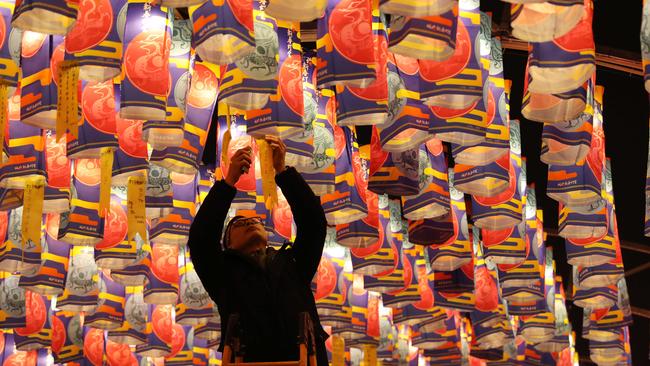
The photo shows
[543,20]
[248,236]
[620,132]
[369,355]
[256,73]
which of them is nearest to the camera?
[248,236]

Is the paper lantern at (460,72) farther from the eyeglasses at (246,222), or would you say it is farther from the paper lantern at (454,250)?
the paper lantern at (454,250)

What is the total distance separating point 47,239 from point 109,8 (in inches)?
113

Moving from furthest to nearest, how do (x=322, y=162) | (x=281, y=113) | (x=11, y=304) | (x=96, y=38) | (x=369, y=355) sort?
1. (x=369, y=355)
2. (x=11, y=304)
3. (x=322, y=162)
4. (x=281, y=113)
5. (x=96, y=38)

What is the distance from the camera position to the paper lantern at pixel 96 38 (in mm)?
6270

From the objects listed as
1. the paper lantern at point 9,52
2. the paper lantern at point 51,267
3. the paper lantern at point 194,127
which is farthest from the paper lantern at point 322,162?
the paper lantern at point 51,267

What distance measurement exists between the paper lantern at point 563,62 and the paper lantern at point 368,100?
0.88m

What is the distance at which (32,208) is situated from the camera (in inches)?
286

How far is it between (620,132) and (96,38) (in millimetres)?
6242

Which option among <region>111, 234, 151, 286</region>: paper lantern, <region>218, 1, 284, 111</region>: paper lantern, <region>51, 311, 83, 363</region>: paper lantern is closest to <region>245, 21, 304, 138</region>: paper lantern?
<region>218, 1, 284, 111</region>: paper lantern

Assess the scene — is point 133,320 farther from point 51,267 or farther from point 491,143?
point 491,143

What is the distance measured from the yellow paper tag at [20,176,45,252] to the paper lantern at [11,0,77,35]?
1.65 m

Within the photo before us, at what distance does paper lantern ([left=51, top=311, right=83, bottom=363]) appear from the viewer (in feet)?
33.1

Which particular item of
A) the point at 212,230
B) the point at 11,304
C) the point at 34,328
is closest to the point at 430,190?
the point at 212,230

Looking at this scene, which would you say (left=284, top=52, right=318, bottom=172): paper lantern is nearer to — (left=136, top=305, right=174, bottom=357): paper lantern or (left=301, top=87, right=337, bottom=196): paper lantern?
(left=301, top=87, right=337, bottom=196): paper lantern
